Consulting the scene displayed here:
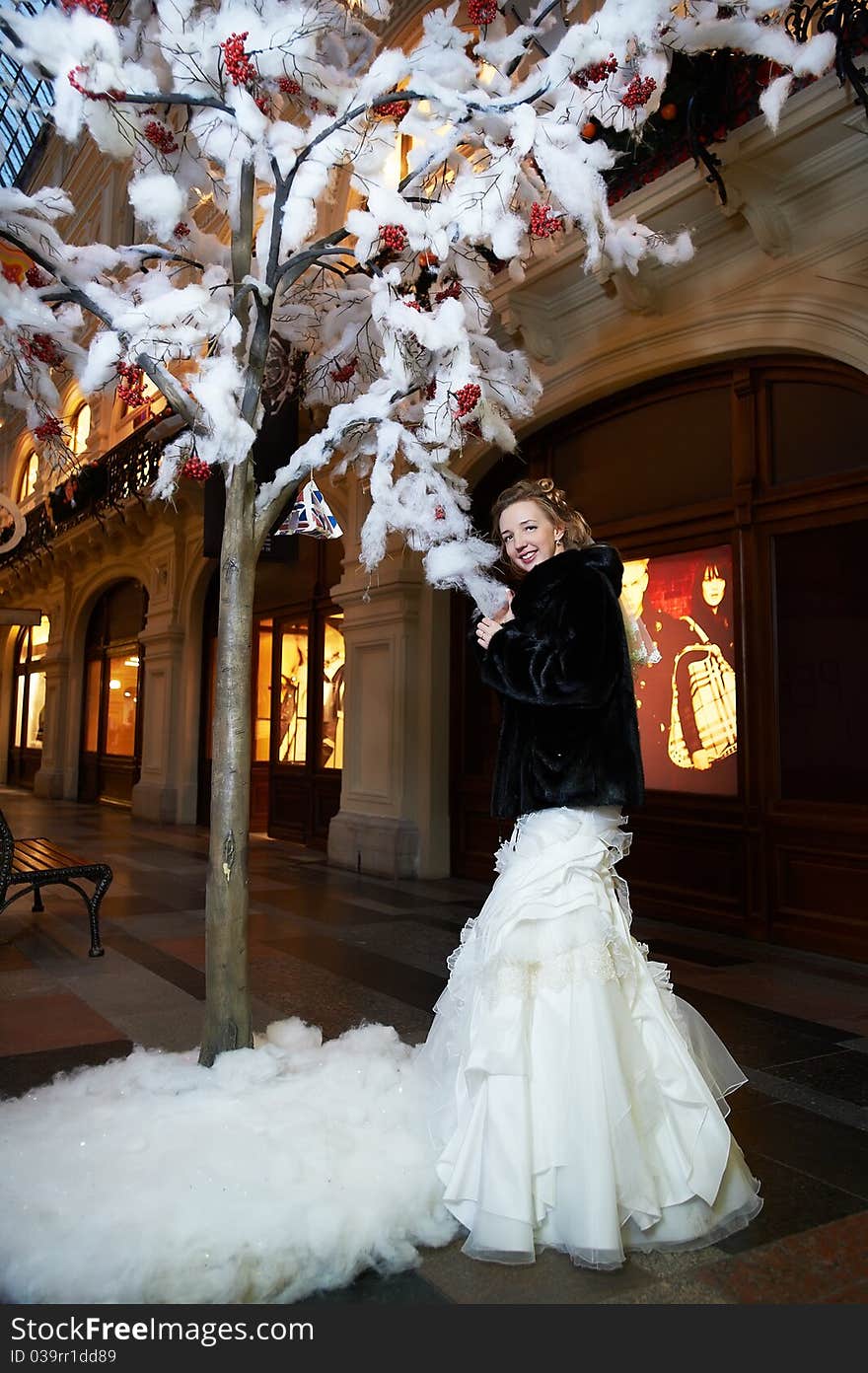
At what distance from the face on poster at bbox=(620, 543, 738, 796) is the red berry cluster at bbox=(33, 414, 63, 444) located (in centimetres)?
425

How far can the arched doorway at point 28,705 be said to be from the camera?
23000 mm

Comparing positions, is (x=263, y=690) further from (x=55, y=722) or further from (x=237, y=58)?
(x=237, y=58)

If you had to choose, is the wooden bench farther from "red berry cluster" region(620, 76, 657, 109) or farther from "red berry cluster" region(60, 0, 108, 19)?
"red berry cluster" region(620, 76, 657, 109)

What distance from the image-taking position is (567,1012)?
2.32 m

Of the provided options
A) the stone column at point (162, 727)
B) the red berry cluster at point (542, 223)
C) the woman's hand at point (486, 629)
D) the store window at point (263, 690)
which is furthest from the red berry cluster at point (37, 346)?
the stone column at point (162, 727)

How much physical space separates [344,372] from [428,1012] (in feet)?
9.47

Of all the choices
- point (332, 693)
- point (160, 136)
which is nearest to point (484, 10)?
point (160, 136)

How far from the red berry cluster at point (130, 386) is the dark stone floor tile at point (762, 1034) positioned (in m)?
3.31

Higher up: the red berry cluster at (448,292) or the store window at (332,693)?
the red berry cluster at (448,292)

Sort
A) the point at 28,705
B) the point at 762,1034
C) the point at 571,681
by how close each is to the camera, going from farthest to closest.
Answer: the point at 28,705
the point at 762,1034
the point at 571,681

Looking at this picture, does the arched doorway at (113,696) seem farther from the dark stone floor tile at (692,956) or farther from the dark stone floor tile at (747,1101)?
the dark stone floor tile at (747,1101)

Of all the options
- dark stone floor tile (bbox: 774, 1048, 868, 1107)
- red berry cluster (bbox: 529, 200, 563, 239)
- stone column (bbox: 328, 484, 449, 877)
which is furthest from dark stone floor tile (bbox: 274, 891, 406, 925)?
red berry cluster (bbox: 529, 200, 563, 239)

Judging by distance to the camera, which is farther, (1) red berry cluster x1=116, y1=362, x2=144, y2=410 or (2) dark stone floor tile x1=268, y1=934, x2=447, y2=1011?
(2) dark stone floor tile x1=268, y1=934, x2=447, y2=1011

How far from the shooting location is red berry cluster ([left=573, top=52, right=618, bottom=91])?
9.01 ft
